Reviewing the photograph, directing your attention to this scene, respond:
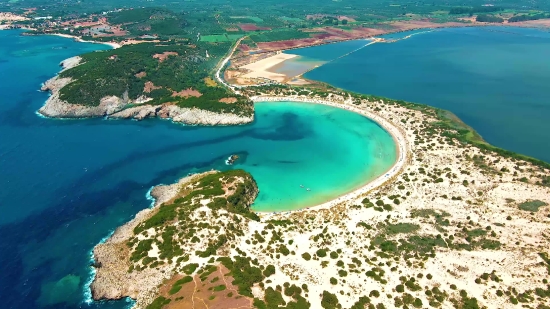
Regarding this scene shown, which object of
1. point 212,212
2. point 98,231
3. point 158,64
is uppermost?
point 158,64

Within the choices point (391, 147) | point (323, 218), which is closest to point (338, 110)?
point (391, 147)

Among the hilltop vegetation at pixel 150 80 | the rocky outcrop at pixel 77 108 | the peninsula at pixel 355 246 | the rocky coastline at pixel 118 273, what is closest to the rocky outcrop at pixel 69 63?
the hilltop vegetation at pixel 150 80

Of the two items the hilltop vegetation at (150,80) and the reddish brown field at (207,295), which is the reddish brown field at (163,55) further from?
the reddish brown field at (207,295)

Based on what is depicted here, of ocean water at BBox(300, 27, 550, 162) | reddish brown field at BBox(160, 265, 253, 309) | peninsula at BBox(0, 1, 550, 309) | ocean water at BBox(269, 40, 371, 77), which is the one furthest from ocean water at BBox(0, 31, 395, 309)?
ocean water at BBox(269, 40, 371, 77)

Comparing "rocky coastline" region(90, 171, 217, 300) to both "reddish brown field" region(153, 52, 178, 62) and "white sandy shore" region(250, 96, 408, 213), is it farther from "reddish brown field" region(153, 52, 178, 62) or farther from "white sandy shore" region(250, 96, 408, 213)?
"reddish brown field" region(153, 52, 178, 62)

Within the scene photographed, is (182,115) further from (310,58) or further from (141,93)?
(310,58)

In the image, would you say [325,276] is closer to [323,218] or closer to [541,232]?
[323,218]

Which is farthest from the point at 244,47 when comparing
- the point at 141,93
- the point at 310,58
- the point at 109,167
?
the point at 109,167
